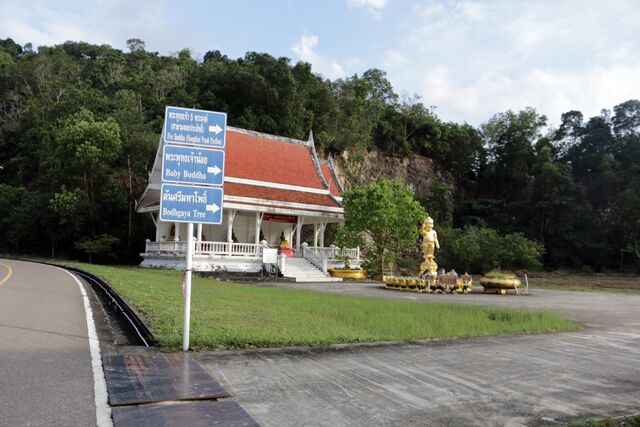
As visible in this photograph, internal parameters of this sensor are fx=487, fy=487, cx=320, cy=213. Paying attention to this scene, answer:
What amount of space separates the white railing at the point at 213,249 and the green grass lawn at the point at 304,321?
34.6 ft

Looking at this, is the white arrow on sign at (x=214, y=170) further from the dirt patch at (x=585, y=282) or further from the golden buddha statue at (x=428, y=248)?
the dirt patch at (x=585, y=282)

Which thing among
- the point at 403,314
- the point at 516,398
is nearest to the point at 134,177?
the point at 403,314

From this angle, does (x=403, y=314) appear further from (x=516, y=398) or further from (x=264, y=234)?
(x=264, y=234)

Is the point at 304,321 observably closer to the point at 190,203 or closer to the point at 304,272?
the point at 190,203

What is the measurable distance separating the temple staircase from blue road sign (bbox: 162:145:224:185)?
54.9ft

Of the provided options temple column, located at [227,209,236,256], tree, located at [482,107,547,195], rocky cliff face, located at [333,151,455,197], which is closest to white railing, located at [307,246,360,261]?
temple column, located at [227,209,236,256]

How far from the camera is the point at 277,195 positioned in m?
27.5

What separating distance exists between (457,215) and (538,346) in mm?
47155

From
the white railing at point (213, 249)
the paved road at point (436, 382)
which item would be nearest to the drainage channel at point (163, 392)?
the paved road at point (436, 382)

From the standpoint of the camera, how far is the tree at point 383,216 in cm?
2402

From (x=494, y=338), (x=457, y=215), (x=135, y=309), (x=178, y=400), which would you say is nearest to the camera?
(x=178, y=400)

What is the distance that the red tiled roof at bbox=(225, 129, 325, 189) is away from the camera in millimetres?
27906

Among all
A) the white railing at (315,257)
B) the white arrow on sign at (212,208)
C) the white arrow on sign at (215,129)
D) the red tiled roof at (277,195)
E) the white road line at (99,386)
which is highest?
the red tiled roof at (277,195)

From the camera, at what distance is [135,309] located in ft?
29.6
